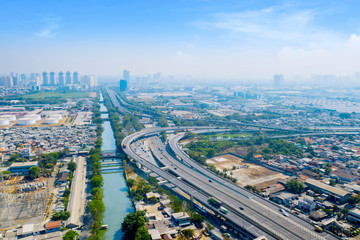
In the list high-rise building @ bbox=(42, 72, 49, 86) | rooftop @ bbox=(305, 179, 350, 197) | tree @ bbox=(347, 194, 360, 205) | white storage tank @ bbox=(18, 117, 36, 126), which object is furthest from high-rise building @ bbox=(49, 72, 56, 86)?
tree @ bbox=(347, 194, 360, 205)

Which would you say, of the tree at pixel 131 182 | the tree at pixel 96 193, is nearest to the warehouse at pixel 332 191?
the tree at pixel 131 182

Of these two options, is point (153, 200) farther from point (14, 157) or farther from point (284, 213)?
point (14, 157)

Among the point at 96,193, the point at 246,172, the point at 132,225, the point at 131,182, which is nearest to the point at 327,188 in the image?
the point at 246,172

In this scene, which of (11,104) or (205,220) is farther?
(11,104)

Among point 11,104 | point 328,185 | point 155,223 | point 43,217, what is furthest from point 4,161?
point 11,104

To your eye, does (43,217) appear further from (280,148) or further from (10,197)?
(280,148)

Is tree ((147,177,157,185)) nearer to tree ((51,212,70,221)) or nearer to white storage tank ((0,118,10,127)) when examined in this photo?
tree ((51,212,70,221))

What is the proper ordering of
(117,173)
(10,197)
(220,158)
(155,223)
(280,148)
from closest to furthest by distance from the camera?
(155,223), (10,197), (117,173), (220,158), (280,148)
